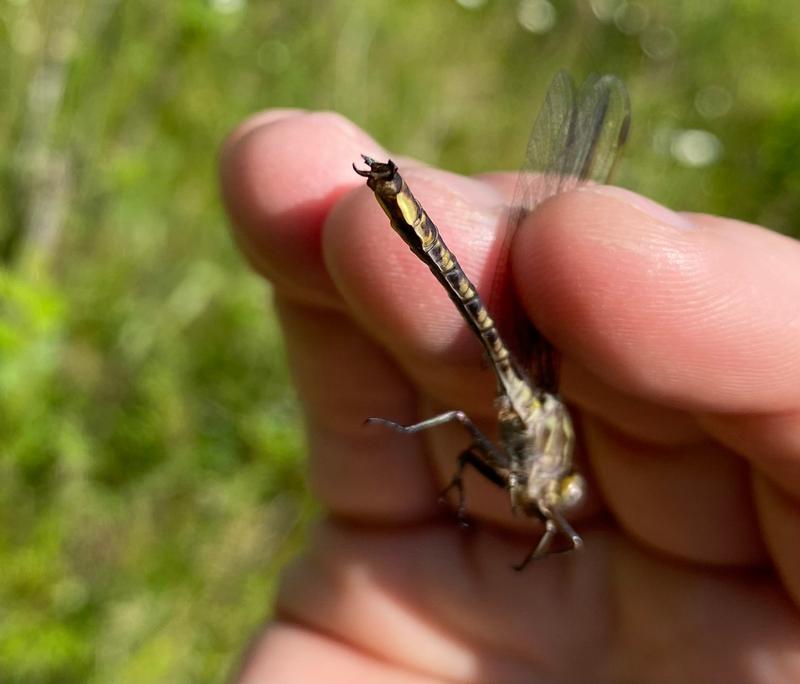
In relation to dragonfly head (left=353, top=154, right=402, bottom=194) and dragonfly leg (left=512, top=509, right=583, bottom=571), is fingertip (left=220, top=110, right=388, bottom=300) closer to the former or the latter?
dragonfly head (left=353, top=154, right=402, bottom=194)

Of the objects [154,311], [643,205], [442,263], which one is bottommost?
[643,205]

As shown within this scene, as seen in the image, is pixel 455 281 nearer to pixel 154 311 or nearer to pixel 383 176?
pixel 383 176

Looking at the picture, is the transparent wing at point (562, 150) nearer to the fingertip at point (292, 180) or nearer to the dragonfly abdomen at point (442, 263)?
the dragonfly abdomen at point (442, 263)

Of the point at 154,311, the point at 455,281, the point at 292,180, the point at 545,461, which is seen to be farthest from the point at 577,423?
the point at 154,311

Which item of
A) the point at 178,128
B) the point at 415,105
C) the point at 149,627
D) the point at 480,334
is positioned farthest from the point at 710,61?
the point at 149,627

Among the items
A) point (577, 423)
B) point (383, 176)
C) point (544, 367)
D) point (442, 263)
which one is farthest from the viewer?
point (577, 423)

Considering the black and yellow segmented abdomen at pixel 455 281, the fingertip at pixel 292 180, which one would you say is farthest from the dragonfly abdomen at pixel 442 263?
the fingertip at pixel 292 180

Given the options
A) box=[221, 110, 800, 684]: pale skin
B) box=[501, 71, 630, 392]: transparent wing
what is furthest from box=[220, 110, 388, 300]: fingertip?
box=[501, 71, 630, 392]: transparent wing

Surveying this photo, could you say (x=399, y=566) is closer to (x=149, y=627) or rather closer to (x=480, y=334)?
(x=480, y=334)

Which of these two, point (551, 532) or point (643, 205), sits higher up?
point (643, 205)
